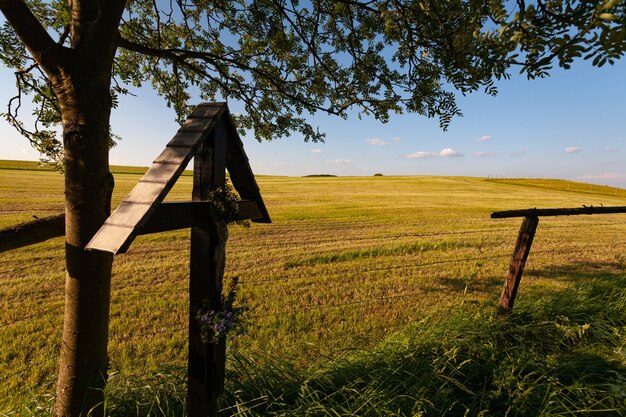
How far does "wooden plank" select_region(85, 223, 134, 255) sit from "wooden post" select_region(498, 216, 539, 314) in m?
4.55

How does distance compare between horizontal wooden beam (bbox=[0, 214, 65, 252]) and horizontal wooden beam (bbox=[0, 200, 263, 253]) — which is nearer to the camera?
horizontal wooden beam (bbox=[0, 200, 263, 253])

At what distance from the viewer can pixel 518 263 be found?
14.4ft

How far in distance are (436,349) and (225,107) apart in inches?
123

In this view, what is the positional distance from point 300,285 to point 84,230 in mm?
5175

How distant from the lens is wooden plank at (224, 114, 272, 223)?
106 inches

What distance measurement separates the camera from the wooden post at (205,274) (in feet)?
7.80

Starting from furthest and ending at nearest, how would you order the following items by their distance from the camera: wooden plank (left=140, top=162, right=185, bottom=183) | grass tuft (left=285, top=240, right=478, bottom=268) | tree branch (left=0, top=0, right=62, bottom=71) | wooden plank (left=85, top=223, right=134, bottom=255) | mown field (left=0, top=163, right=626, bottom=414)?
1. grass tuft (left=285, top=240, right=478, bottom=268)
2. mown field (left=0, top=163, right=626, bottom=414)
3. tree branch (left=0, top=0, right=62, bottom=71)
4. wooden plank (left=140, top=162, right=185, bottom=183)
5. wooden plank (left=85, top=223, right=134, bottom=255)

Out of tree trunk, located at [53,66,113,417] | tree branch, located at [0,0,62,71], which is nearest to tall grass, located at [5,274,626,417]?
tree trunk, located at [53,66,113,417]

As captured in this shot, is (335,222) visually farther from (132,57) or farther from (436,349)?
(436,349)

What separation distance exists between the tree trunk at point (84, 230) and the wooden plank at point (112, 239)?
3.29ft

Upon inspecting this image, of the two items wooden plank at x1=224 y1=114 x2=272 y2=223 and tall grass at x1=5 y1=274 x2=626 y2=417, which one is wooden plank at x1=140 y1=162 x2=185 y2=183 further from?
tall grass at x1=5 y1=274 x2=626 y2=417

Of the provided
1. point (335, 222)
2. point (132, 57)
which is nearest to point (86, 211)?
point (132, 57)

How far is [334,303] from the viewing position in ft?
20.6

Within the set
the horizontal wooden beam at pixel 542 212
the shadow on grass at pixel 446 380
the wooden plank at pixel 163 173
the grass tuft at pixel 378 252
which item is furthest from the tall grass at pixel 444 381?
the grass tuft at pixel 378 252
